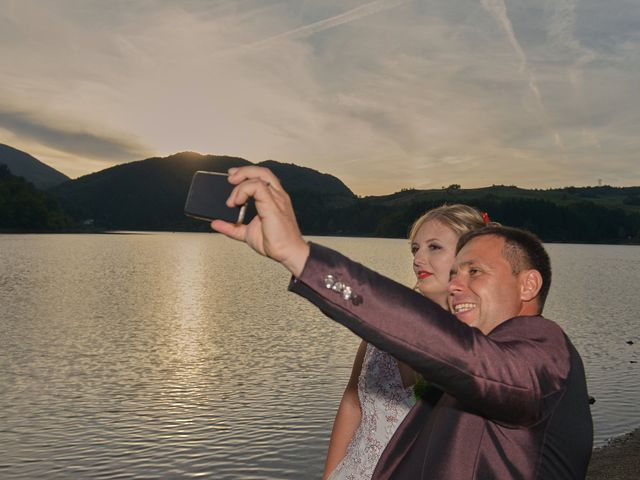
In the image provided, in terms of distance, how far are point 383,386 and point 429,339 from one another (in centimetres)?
290

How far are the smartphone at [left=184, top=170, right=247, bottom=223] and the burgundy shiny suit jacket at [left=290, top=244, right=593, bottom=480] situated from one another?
336 mm

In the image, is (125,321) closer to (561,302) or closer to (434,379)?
(561,302)

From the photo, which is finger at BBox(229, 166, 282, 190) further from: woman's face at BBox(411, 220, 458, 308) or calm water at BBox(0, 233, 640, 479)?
calm water at BBox(0, 233, 640, 479)

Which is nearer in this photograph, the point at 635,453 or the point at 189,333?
the point at 635,453

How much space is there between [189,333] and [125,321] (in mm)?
5918

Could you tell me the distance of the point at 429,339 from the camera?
70.5 inches

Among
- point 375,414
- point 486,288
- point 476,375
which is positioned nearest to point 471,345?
point 476,375

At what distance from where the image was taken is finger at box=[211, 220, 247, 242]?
2.07 metres

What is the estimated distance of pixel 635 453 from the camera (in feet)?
50.9

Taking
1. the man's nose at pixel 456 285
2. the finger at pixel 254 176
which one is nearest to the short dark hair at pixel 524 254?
the man's nose at pixel 456 285

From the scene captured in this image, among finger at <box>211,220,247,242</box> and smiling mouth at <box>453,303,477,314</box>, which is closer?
finger at <box>211,220,247,242</box>

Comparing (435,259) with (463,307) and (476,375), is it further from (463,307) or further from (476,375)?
(476,375)

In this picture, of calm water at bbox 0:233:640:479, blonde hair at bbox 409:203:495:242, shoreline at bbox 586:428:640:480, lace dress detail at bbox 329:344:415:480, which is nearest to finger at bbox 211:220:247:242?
lace dress detail at bbox 329:344:415:480

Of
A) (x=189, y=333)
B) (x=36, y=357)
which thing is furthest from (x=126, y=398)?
(x=189, y=333)
